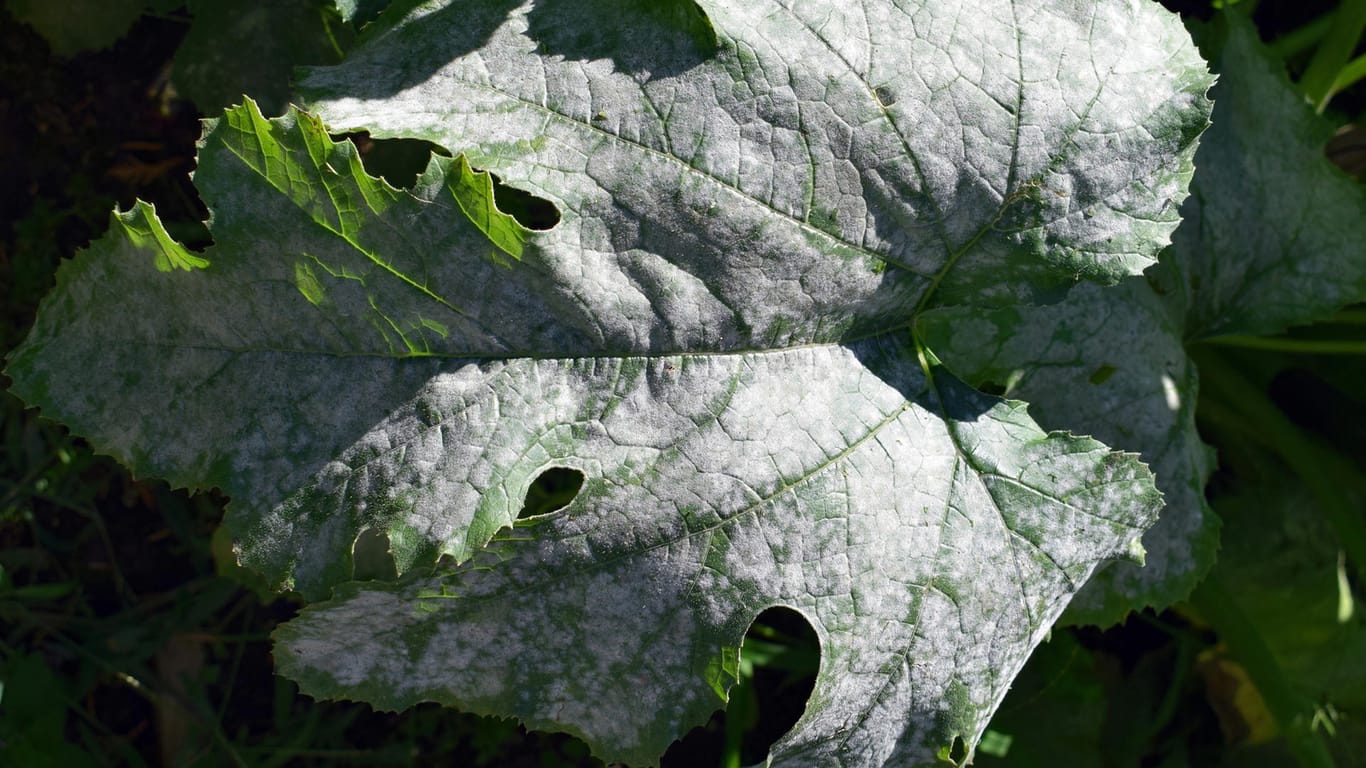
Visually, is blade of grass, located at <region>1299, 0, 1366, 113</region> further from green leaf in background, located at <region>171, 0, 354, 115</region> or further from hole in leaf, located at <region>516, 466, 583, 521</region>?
green leaf in background, located at <region>171, 0, 354, 115</region>

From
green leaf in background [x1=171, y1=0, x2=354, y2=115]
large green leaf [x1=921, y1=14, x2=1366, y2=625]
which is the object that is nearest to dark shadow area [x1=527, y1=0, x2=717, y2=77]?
large green leaf [x1=921, y1=14, x2=1366, y2=625]

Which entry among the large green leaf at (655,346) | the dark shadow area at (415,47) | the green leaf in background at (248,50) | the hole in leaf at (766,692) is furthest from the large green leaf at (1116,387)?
the green leaf in background at (248,50)

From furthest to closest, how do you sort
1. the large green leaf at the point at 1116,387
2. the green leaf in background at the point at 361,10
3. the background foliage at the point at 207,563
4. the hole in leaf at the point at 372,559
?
the background foliage at the point at 207,563, the large green leaf at the point at 1116,387, the hole in leaf at the point at 372,559, the green leaf in background at the point at 361,10

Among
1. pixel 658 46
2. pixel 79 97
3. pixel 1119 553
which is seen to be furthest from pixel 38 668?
pixel 1119 553

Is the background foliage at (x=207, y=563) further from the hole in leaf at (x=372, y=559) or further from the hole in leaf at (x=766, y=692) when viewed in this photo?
the hole in leaf at (x=372, y=559)

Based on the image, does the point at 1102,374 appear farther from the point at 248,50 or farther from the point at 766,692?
the point at 248,50

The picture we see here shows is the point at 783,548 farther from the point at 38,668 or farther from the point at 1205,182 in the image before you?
the point at 38,668
